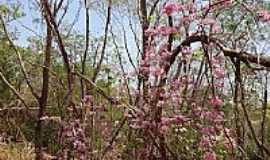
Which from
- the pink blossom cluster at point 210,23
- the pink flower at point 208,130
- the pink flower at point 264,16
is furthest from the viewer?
the pink flower at point 208,130

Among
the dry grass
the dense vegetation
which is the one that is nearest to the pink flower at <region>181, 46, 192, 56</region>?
the dense vegetation

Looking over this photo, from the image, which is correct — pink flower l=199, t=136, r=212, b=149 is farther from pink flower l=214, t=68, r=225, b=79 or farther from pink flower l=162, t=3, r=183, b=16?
pink flower l=162, t=3, r=183, b=16

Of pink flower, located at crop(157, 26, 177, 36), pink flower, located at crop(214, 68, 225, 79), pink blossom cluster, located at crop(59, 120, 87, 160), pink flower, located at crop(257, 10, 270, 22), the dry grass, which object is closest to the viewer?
pink flower, located at crop(257, 10, 270, 22)

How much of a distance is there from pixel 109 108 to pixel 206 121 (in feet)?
8.61

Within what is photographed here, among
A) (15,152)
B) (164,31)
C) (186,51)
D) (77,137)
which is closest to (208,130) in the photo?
(186,51)

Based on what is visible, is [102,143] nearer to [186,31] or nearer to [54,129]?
[186,31]

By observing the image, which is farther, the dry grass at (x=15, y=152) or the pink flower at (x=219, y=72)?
the dry grass at (x=15, y=152)

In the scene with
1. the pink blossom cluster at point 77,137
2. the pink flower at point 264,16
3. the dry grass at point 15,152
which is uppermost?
the pink flower at point 264,16

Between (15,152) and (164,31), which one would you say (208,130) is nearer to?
(164,31)

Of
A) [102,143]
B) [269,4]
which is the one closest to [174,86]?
[102,143]

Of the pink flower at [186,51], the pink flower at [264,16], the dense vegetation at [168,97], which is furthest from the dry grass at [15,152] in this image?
the pink flower at [264,16]

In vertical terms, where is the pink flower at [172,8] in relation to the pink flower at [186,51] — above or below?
above

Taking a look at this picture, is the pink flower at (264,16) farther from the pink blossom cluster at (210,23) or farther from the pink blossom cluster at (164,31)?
the pink blossom cluster at (164,31)

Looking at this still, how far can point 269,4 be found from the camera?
27.3 feet
